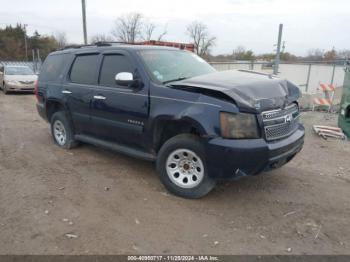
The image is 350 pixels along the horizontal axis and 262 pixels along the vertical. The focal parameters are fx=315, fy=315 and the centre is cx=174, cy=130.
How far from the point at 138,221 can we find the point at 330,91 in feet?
31.6

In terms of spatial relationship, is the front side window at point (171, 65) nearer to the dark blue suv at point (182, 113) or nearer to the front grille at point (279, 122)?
the dark blue suv at point (182, 113)

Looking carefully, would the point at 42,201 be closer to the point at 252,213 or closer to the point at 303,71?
the point at 252,213

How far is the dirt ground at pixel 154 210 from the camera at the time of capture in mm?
3117

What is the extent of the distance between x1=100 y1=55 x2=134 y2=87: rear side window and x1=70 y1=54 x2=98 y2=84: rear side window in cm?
24

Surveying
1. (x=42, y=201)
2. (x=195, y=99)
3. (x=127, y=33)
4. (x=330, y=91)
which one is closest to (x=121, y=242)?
(x=42, y=201)

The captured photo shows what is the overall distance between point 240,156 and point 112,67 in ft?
8.29

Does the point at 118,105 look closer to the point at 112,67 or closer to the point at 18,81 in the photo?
the point at 112,67

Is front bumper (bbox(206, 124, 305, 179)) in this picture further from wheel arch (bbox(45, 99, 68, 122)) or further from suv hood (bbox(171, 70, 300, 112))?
wheel arch (bbox(45, 99, 68, 122))

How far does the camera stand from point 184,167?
4027mm

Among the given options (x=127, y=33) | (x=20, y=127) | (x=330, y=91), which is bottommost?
(x=20, y=127)

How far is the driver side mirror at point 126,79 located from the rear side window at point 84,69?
101 cm

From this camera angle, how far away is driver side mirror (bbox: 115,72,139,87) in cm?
423

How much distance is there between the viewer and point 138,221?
3.55 m

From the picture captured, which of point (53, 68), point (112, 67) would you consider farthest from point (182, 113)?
point (53, 68)
